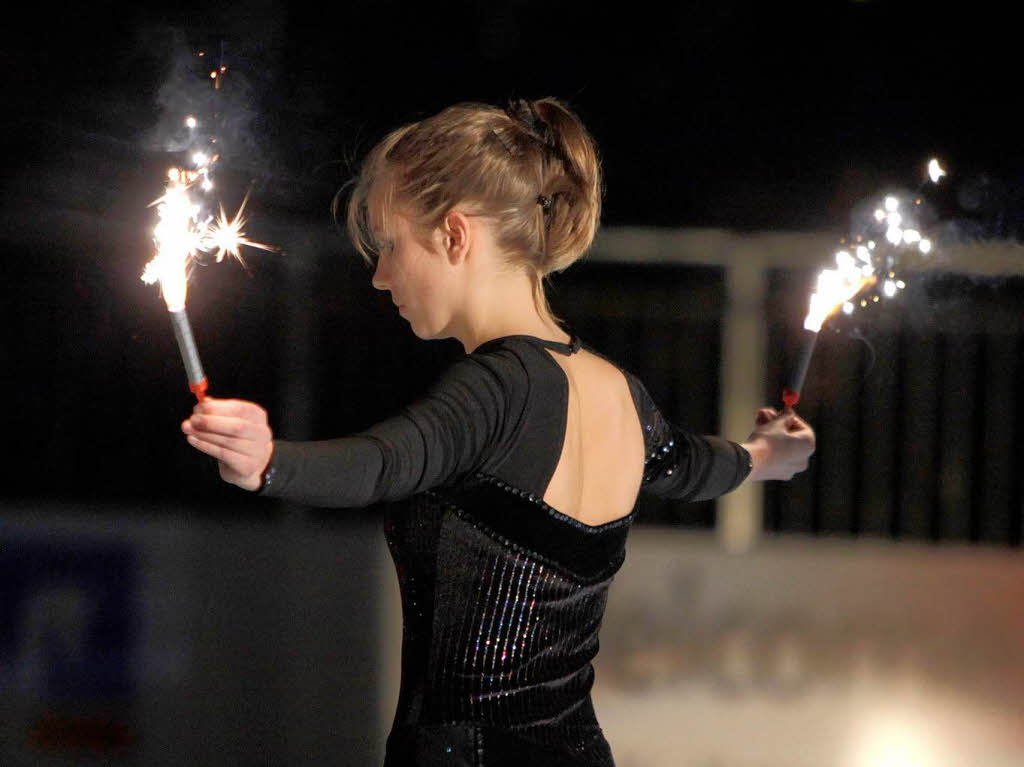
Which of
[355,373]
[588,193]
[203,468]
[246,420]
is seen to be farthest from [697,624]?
[246,420]

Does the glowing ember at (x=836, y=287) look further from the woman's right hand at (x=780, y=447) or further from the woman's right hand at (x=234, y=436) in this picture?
the woman's right hand at (x=234, y=436)

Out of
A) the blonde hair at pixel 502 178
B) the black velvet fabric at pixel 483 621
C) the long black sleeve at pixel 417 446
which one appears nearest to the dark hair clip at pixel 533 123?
the blonde hair at pixel 502 178

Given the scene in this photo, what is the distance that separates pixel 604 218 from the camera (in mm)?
2902

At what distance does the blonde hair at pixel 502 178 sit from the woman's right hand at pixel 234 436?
0.31 meters

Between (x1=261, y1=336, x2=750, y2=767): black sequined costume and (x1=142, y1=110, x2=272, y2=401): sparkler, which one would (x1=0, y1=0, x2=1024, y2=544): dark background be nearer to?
(x1=142, y1=110, x2=272, y2=401): sparkler

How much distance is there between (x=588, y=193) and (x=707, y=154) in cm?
189

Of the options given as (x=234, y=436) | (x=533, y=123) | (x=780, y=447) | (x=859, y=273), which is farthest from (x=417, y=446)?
(x=859, y=273)

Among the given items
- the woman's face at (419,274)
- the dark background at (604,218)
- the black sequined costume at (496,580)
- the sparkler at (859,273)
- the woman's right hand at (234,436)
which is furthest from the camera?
the dark background at (604,218)

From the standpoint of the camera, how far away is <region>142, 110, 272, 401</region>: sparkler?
2.78ft

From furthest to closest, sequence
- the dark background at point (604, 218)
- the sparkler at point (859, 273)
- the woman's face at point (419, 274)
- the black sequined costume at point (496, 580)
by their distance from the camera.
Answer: the dark background at point (604, 218) < the sparkler at point (859, 273) < the woman's face at point (419, 274) < the black sequined costume at point (496, 580)

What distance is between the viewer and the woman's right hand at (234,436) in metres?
0.79

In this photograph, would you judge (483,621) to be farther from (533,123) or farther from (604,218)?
(604,218)

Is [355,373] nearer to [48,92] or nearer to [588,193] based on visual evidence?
[48,92]

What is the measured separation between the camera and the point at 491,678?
1.01 meters
